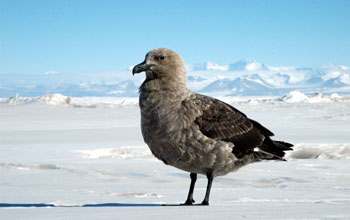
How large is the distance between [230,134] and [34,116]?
22313 mm

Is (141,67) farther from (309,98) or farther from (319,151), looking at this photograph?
(309,98)

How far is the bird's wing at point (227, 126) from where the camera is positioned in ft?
18.8

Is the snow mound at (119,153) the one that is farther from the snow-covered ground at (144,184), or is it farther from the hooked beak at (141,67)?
the hooked beak at (141,67)

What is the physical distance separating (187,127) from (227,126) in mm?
640

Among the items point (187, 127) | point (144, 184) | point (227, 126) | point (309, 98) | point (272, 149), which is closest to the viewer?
point (187, 127)

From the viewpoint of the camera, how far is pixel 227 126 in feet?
19.6

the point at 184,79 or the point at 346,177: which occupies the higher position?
the point at 184,79

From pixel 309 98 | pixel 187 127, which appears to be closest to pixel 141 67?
pixel 187 127

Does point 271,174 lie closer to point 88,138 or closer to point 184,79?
point 184,79

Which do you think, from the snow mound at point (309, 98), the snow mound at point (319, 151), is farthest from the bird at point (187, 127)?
the snow mound at point (309, 98)

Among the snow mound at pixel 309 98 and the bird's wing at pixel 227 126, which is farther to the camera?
the snow mound at pixel 309 98

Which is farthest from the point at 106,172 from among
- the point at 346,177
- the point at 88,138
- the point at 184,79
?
the point at 88,138

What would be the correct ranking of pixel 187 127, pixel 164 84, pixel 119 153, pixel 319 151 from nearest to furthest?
pixel 187 127
pixel 164 84
pixel 319 151
pixel 119 153

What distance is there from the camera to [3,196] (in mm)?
6387
